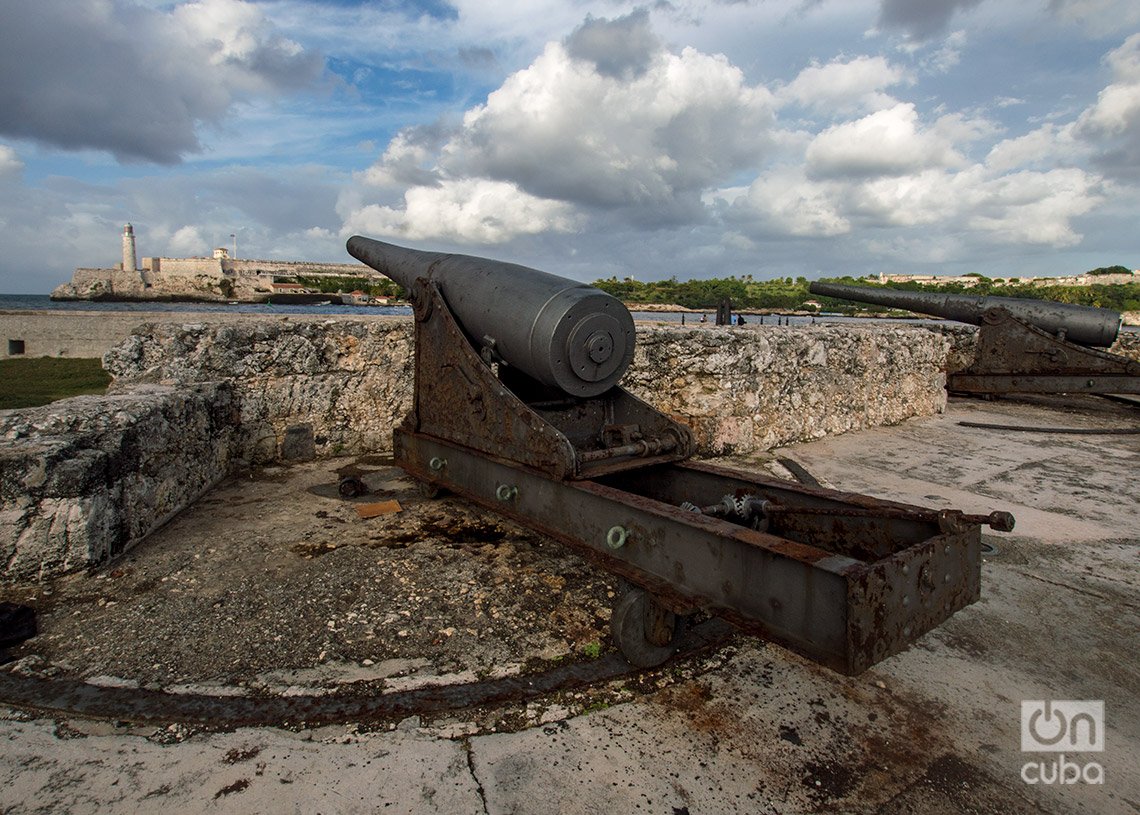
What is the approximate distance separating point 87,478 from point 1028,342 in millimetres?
12444

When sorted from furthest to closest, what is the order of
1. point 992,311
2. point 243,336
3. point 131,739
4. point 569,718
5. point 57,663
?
point 992,311, point 243,336, point 57,663, point 569,718, point 131,739

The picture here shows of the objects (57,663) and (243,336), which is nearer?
(57,663)

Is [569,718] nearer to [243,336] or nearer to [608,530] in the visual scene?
[608,530]

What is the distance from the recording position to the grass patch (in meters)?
7.06

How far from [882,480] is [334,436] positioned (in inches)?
189

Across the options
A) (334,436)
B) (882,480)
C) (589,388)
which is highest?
(589,388)

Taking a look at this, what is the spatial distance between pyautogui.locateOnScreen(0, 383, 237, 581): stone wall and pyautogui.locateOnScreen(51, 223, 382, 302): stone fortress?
71965mm

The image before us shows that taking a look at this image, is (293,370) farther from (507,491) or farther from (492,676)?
(492,676)

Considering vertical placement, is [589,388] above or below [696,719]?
above

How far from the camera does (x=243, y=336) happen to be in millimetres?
5484

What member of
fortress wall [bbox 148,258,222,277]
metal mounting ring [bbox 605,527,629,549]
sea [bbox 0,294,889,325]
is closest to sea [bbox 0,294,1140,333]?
sea [bbox 0,294,889,325]

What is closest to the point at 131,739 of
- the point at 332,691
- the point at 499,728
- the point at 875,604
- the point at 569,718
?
the point at 332,691

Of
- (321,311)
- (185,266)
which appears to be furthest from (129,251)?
(321,311)

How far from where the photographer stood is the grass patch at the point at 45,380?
7056 millimetres
